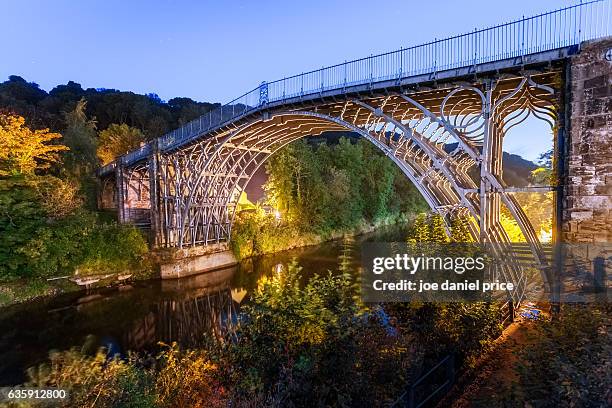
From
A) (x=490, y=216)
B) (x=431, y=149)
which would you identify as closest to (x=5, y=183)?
(x=431, y=149)

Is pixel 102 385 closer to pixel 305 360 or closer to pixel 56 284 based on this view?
pixel 305 360

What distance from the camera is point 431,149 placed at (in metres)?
10.2

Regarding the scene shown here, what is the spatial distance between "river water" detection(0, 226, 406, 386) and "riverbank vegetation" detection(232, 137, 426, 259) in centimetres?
533

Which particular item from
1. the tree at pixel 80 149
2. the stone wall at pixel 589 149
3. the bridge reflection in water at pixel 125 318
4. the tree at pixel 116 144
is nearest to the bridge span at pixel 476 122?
the stone wall at pixel 589 149

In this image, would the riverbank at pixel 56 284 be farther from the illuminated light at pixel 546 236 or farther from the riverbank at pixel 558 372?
the riverbank at pixel 558 372

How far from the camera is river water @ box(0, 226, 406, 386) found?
1152cm

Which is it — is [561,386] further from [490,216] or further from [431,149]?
[431,149]

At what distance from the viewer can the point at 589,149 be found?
6668 millimetres

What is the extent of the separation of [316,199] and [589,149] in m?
23.6

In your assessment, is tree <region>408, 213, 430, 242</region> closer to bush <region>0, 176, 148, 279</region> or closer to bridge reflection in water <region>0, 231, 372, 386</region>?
bridge reflection in water <region>0, 231, 372, 386</region>

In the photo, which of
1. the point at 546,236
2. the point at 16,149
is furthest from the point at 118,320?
the point at 546,236

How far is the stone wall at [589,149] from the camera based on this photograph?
6.53 m

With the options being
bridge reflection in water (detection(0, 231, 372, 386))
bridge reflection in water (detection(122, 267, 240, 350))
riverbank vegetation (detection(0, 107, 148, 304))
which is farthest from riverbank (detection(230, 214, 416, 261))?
riverbank vegetation (detection(0, 107, 148, 304))

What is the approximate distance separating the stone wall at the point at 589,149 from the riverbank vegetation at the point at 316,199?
1969cm
